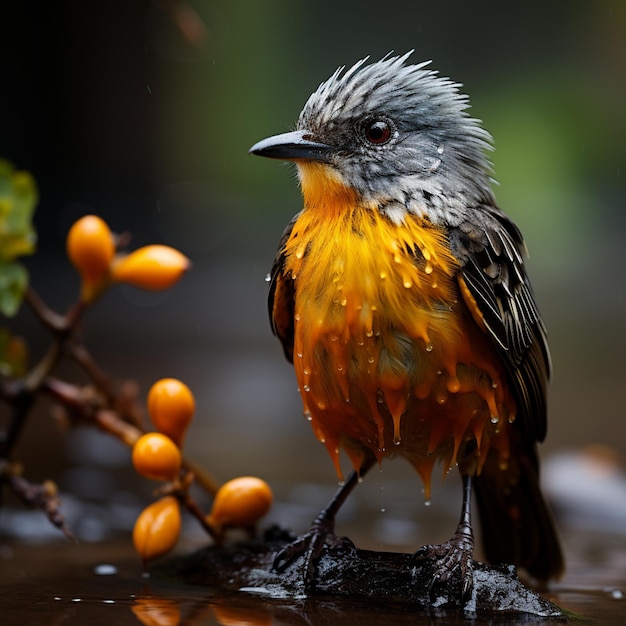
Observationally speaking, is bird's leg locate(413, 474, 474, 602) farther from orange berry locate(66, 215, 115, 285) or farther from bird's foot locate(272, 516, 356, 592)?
orange berry locate(66, 215, 115, 285)

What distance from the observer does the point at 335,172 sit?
2.69 m

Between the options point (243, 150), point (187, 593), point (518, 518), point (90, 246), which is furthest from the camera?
point (243, 150)

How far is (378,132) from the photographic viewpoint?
2.71m

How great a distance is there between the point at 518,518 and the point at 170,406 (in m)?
1.30

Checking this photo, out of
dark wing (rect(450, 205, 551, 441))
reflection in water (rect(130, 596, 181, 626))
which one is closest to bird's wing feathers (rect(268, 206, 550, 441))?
dark wing (rect(450, 205, 551, 441))

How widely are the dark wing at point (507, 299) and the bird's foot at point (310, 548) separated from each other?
25.0 inches

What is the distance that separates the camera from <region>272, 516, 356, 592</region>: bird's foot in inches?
101

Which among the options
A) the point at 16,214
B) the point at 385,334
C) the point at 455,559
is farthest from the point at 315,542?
the point at 16,214

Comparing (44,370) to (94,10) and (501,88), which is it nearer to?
(94,10)

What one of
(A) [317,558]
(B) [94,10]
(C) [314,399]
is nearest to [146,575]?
(A) [317,558]

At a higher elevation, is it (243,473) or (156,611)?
(243,473)


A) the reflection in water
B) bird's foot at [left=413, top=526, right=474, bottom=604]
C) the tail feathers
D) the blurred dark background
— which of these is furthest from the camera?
the blurred dark background

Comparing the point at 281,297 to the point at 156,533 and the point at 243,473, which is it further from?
the point at 243,473

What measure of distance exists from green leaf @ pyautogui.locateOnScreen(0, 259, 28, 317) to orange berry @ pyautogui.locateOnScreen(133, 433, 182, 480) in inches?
22.0
